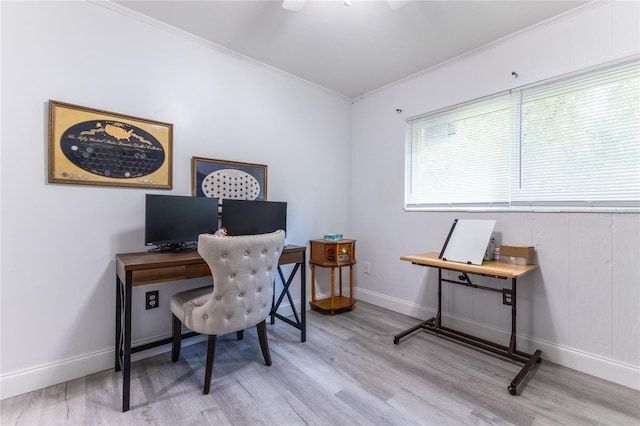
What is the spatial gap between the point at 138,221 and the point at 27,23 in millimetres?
1390

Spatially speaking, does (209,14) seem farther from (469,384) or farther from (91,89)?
(469,384)

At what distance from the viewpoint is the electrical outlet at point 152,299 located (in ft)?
7.14

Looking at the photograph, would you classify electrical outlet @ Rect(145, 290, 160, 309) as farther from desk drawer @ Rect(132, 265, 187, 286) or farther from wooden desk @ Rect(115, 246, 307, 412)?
desk drawer @ Rect(132, 265, 187, 286)

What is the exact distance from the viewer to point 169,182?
7.41 feet

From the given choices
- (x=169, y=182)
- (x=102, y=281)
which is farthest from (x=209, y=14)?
(x=102, y=281)

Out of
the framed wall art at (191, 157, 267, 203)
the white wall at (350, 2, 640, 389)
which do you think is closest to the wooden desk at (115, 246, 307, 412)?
the framed wall art at (191, 157, 267, 203)

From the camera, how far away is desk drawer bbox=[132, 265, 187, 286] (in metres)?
1.66

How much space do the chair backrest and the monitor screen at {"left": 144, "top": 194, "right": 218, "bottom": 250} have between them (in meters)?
0.57

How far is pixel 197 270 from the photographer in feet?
6.18

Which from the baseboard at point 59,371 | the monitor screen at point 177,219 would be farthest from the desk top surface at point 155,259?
the baseboard at point 59,371

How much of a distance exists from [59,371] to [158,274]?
3.21ft

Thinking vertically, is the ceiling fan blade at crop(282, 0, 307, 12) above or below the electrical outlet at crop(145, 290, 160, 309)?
above

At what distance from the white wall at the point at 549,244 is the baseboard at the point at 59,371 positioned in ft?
8.62

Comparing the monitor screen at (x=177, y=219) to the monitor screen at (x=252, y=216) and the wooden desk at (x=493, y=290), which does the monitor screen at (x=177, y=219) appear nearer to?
the monitor screen at (x=252, y=216)
